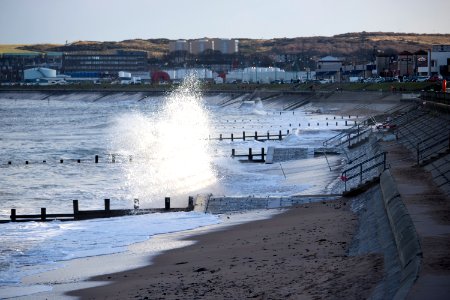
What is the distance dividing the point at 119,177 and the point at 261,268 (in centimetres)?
2488

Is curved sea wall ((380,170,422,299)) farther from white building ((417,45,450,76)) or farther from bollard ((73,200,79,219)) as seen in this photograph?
white building ((417,45,450,76))

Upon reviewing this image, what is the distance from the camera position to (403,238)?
1612 centimetres

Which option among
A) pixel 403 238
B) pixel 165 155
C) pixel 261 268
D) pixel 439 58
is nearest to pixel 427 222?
pixel 403 238

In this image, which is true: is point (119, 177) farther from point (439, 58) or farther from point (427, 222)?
point (439, 58)

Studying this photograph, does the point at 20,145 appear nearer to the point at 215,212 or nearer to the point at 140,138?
the point at 140,138

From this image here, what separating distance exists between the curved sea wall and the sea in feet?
20.8

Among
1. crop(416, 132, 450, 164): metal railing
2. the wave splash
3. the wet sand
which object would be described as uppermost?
crop(416, 132, 450, 164): metal railing

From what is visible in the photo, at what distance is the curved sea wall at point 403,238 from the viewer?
1302 centimetres

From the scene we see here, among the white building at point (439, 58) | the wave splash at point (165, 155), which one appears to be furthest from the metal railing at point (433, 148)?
the white building at point (439, 58)

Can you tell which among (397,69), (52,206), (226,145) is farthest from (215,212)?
(397,69)

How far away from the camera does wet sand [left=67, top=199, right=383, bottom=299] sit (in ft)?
50.0

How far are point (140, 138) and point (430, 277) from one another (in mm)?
59261

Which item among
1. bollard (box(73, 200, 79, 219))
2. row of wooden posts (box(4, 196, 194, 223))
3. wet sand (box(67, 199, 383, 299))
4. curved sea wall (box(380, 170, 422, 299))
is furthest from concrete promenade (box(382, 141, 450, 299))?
bollard (box(73, 200, 79, 219))

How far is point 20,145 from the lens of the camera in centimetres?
6738
